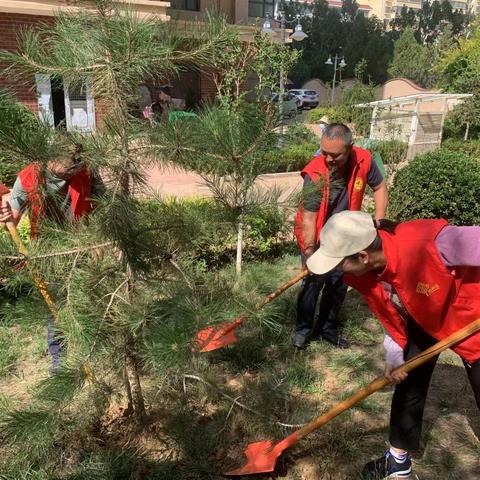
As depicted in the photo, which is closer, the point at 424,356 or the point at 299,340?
the point at 424,356

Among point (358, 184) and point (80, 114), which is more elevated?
point (80, 114)

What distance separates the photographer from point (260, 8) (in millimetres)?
16000

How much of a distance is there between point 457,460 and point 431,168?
368cm

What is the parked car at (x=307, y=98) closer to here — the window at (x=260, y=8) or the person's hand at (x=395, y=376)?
the window at (x=260, y=8)

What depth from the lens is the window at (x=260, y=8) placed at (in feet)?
51.1

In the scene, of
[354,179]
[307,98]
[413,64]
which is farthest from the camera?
[413,64]

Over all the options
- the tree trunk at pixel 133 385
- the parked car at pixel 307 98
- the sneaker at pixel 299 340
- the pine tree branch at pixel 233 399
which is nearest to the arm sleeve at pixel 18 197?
the tree trunk at pixel 133 385

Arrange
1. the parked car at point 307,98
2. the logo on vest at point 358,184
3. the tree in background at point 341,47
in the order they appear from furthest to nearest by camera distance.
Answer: the tree in background at point 341,47 < the parked car at point 307,98 < the logo on vest at point 358,184

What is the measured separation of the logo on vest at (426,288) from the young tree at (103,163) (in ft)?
3.10

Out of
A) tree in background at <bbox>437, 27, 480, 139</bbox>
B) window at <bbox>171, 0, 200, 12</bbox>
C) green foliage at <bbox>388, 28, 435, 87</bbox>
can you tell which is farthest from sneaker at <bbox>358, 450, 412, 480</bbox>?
green foliage at <bbox>388, 28, 435, 87</bbox>

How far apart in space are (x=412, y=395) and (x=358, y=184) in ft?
3.77

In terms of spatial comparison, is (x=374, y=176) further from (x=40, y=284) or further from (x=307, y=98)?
(x=307, y=98)

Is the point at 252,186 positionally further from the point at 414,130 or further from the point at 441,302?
the point at 414,130

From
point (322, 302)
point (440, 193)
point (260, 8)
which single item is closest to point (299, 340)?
point (322, 302)
